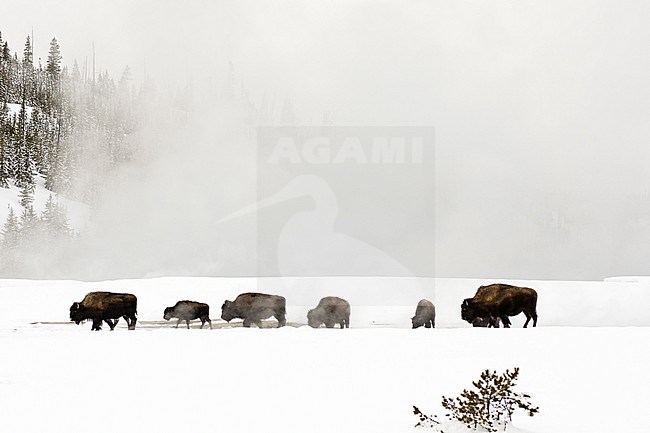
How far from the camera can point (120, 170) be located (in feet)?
548

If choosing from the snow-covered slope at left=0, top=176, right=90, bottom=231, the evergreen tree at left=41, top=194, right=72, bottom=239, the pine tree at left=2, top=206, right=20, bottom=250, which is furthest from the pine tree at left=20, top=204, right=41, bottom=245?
the evergreen tree at left=41, top=194, right=72, bottom=239

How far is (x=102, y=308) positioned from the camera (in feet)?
54.0

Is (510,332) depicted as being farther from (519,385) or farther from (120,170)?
(120,170)

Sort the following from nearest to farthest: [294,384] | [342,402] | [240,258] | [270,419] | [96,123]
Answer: [270,419], [342,402], [294,384], [240,258], [96,123]

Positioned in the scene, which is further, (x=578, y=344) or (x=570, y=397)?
(x=578, y=344)

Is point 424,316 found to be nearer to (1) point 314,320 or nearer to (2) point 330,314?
(2) point 330,314

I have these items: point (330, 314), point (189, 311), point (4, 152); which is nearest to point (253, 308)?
point (189, 311)

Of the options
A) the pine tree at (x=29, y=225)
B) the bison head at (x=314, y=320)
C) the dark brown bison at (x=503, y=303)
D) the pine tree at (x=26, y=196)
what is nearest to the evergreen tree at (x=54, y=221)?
the pine tree at (x=29, y=225)

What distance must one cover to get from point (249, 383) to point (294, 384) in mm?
623

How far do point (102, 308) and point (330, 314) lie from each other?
8679 mm

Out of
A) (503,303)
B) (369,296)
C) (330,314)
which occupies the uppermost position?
(503,303)

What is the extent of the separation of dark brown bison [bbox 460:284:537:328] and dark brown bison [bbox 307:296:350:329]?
6767 mm

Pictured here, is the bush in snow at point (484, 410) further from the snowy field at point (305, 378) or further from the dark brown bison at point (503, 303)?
the dark brown bison at point (503, 303)

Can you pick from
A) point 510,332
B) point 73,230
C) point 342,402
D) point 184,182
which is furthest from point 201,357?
point 184,182
